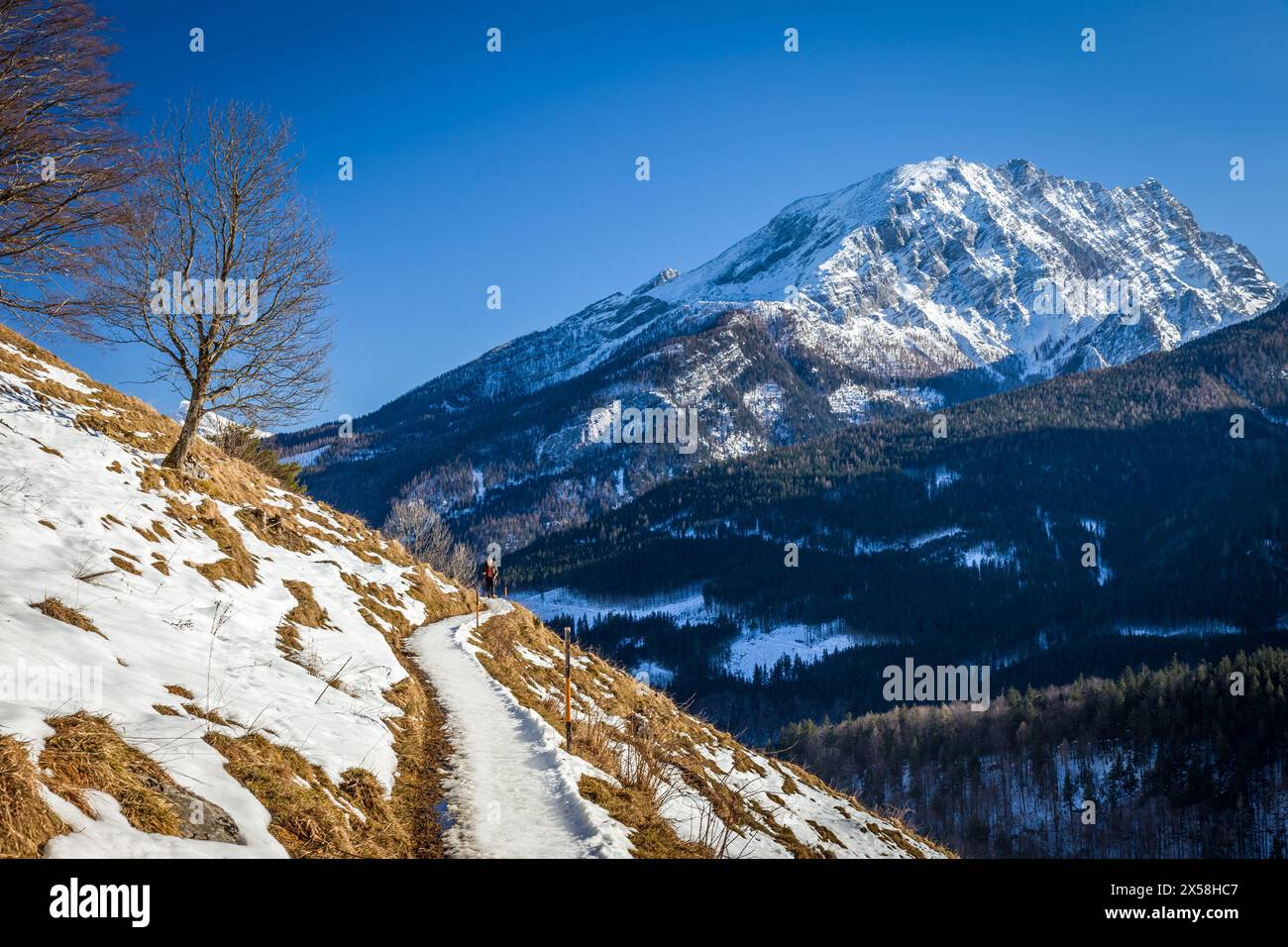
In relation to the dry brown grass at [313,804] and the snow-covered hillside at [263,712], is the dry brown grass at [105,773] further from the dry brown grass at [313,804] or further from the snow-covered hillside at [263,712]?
the dry brown grass at [313,804]

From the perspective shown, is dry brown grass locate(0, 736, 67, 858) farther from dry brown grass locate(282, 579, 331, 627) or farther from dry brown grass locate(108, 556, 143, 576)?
dry brown grass locate(282, 579, 331, 627)

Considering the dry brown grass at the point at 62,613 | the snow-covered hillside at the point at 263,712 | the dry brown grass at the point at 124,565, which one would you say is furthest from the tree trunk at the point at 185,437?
the dry brown grass at the point at 62,613

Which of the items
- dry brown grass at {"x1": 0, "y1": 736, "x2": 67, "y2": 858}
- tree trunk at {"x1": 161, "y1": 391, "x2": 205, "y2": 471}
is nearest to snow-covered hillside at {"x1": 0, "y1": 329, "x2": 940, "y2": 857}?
dry brown grass at {"x1": 0, "y1": 736, "x2": 67, "y2": 858}

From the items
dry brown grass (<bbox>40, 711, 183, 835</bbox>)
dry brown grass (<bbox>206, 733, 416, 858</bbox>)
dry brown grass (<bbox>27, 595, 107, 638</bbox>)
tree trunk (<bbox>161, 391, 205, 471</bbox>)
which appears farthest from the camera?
tree trunk (<bbox>161, 391, 205, 471</bbox>)

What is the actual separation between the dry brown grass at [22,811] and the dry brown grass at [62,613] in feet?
15.1

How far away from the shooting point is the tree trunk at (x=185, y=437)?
69.9 feet

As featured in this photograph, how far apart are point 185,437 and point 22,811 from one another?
19022 millimetres

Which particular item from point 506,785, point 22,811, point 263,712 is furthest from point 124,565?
point 22,811

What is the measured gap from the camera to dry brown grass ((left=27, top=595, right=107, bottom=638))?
377 inches

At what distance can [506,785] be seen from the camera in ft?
37.6

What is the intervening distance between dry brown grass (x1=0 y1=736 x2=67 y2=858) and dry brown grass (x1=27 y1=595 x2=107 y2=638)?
4591 millimetres

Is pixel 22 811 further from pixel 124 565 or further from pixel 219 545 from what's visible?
pixel 219 545
